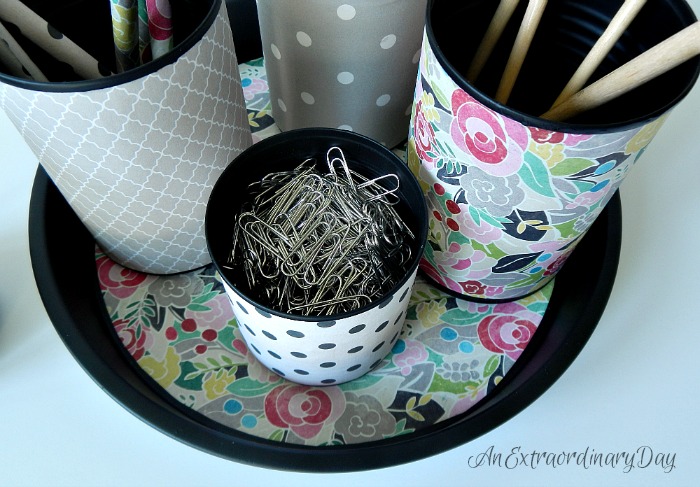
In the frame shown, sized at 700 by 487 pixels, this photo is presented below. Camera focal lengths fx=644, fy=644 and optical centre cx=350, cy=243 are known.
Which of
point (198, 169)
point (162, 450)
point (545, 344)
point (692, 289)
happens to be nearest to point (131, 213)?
point (198, 169)

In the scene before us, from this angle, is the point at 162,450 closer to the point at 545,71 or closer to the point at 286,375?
the point at 286,375

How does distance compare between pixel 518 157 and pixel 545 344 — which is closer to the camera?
pixel 518 157

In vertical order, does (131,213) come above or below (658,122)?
below

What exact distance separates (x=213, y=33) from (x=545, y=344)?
0.30 m

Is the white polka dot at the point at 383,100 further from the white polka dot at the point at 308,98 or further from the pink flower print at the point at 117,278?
the pink flower print at the point at 117,278

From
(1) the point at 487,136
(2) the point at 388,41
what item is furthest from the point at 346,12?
(1) the point at 487,136

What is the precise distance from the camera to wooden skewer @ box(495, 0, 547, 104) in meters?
0.37

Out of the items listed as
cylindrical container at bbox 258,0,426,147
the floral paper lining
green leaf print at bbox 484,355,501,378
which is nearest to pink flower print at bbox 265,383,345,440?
the floral paper lining

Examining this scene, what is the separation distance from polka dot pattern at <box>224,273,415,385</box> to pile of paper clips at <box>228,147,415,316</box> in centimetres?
2

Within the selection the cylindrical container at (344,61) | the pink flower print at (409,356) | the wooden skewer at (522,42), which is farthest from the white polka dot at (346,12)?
the pink flower print at (409,356)

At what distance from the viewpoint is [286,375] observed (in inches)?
17.4

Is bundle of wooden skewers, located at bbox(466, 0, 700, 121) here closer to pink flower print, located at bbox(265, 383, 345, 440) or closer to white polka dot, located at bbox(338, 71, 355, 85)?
white polka dot, located at bbox(338, 71, 355, 85)

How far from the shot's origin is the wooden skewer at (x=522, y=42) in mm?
368

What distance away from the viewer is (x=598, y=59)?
0.37 metres
